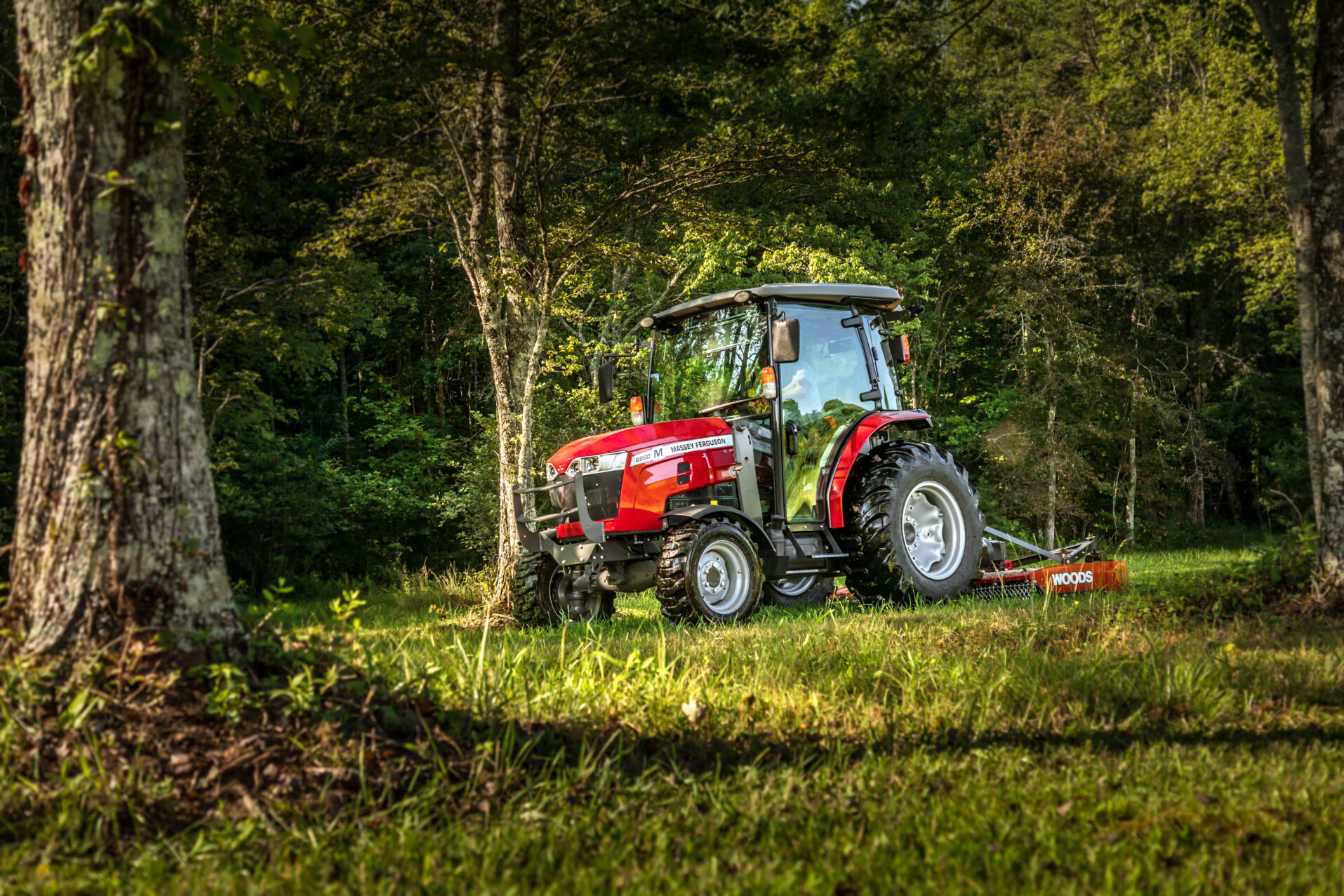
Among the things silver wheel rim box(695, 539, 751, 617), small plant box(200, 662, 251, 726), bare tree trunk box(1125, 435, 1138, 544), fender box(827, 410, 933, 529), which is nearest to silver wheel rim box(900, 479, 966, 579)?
fender box(827, 410, 933, 529)

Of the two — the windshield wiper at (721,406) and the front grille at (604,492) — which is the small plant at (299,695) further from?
the windshield wiper at (721,406)

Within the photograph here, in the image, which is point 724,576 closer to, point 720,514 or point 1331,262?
point 720,514

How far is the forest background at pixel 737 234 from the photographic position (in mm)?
6957

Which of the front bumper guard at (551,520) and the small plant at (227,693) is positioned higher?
the front bumper guard at (551,520)

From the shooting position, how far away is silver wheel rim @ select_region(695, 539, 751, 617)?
7.00 meters

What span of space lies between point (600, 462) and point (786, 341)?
161cm

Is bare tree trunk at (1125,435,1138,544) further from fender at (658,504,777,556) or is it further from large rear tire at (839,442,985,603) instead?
fender at (658,504,777,556)

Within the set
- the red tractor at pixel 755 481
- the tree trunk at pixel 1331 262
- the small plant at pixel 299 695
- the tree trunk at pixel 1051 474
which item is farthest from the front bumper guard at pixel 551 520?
the tree trunk at pixel 1051 474

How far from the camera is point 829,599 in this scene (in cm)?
840

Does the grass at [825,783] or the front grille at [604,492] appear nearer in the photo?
the grass at [825,783]

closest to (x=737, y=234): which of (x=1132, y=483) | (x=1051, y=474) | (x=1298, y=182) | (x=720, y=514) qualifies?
(x=720, y=514)

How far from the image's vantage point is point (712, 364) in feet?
26.3

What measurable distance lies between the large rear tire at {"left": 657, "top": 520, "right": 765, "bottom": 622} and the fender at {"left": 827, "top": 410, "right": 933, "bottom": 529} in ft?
3.49

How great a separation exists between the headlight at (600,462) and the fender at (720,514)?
1.63ft
